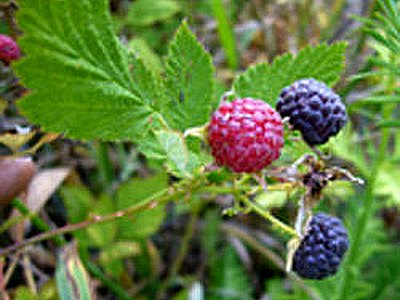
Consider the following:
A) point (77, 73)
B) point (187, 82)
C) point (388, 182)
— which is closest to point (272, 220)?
point (187, 82)

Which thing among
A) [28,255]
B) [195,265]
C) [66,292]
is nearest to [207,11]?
[195,265]

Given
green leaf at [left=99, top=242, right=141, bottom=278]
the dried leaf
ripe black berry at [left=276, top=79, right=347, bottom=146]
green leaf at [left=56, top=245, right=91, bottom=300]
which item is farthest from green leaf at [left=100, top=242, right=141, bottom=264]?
ripe black berry at [left=276, top=79, right=347, bottom=146]

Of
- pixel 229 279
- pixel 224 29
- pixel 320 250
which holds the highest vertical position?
pixel 224 29

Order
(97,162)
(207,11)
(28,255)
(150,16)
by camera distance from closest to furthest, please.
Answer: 1. (28,255)
2. (97,162)
3. (150,16)
4. (207,11)

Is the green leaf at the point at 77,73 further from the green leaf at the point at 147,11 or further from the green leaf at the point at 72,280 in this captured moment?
the green leaf at the point at 147,11

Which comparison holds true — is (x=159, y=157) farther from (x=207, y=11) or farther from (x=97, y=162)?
(x=207, y=11)

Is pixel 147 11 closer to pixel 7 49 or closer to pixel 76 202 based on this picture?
pixel 76 202
